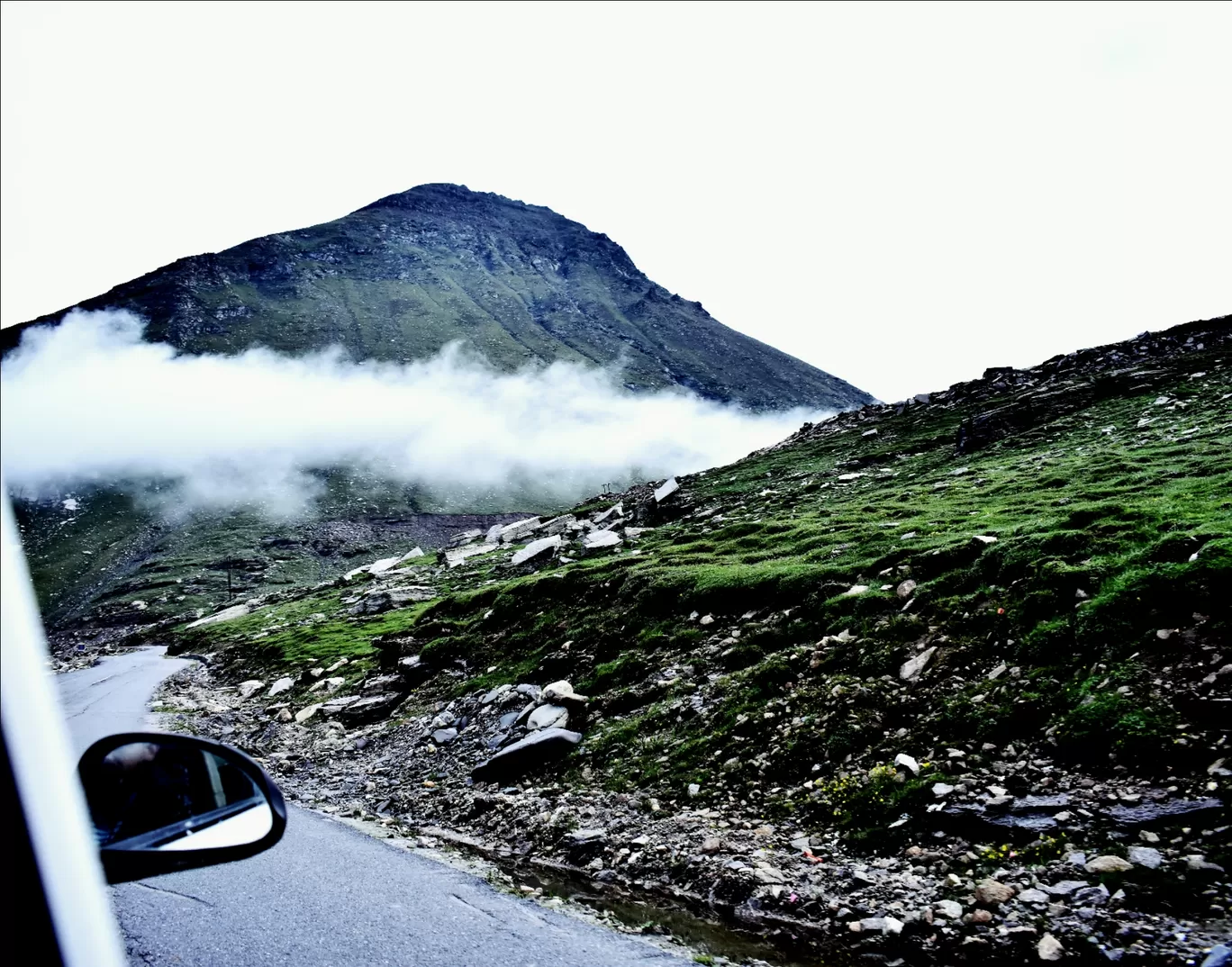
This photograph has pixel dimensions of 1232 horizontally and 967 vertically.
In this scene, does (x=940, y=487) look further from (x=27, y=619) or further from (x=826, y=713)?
(x=27, y=619)

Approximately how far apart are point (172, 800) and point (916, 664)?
35.2 feet

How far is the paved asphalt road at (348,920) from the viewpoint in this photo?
6.63 meters

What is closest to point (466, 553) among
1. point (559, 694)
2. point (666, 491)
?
point (666, 491)

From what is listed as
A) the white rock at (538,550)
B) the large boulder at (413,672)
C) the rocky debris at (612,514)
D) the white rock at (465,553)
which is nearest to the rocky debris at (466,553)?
the white rock at (465,553)

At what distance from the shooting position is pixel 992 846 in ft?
24.7

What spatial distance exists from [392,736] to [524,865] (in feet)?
30.6

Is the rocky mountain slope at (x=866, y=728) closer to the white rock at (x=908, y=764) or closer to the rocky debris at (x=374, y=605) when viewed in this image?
the white rock at (x=908, y=764)

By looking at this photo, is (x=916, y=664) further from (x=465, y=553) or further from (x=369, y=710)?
(x=465, y=553)

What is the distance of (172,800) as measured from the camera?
3213mm

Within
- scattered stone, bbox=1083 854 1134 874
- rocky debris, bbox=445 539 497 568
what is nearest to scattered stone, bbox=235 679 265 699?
scattered stone, bbox=1083 854 1134 874

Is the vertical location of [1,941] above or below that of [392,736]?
above

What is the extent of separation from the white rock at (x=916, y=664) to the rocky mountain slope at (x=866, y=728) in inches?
1.7

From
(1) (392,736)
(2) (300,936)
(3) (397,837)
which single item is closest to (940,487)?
(1) (392,736)

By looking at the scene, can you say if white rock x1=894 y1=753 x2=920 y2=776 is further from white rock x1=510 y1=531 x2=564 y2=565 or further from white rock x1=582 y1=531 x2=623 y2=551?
white rock x1=510 y1=531 x2=564 y2=565
